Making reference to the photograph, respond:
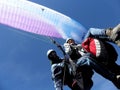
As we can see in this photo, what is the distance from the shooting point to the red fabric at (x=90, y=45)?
48.4 ft

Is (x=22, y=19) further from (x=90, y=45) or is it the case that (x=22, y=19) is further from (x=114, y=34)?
(x=114, y=34)

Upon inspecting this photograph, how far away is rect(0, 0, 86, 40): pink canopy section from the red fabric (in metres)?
4.46

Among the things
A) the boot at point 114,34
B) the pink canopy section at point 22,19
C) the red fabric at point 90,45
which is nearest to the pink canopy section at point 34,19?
the pink canopy section at point 22,19

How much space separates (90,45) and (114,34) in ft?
3.58

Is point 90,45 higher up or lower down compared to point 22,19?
higher up

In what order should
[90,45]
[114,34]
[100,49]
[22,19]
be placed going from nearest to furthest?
[114,34], [100,49], [90,45], [22,19]

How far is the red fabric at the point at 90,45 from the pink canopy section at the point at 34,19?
4.46m

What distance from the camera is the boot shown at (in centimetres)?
1427

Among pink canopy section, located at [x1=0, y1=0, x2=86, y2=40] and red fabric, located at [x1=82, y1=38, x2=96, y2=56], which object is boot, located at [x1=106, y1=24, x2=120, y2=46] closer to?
red fabric, located at [x1=82, y1=38, x2=96, y2=56]

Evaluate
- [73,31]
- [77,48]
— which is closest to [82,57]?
[77,48]

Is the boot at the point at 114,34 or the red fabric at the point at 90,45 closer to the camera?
the boot at the point at 114,34

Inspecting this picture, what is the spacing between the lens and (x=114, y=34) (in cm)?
1432

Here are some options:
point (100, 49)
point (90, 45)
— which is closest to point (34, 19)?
point (90, 45)

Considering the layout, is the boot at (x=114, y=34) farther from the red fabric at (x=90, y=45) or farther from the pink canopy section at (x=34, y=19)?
the pink canopy section at (x=34, y=19)
